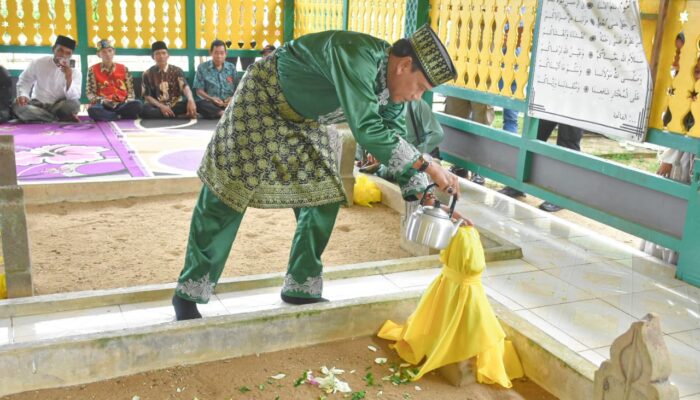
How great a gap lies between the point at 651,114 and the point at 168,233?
12.0 feet

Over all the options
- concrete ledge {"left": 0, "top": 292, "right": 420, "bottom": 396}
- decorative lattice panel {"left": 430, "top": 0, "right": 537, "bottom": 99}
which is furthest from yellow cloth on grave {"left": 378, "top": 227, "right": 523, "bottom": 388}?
decorative lattice panel {"left": 430, "top": 0, "right": 537, "bottom": 99}

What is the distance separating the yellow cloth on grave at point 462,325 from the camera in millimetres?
2779

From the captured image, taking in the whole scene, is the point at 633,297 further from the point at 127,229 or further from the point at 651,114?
the point at 127,229

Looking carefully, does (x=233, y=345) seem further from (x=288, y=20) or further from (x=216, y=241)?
(x=288, y=20)

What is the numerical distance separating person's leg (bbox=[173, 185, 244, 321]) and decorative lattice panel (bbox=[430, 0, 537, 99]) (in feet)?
12.1

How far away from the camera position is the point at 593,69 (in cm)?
517

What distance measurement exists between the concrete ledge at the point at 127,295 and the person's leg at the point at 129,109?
6518mm

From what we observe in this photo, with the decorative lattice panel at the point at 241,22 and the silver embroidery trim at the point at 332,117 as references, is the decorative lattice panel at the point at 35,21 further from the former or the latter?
the silver embroidery trim at the point at 332,117

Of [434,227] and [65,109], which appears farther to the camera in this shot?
[65,109]

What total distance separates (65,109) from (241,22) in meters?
3.44

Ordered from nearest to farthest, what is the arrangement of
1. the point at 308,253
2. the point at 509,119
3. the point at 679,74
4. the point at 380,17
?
the point at 308,253, the point at 679,74, the point at 509,119, the point at 380,17

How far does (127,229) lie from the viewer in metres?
5.07

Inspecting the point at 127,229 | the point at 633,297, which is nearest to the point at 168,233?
the point at 127,229

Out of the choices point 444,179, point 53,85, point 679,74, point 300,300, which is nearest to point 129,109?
point 53,85
